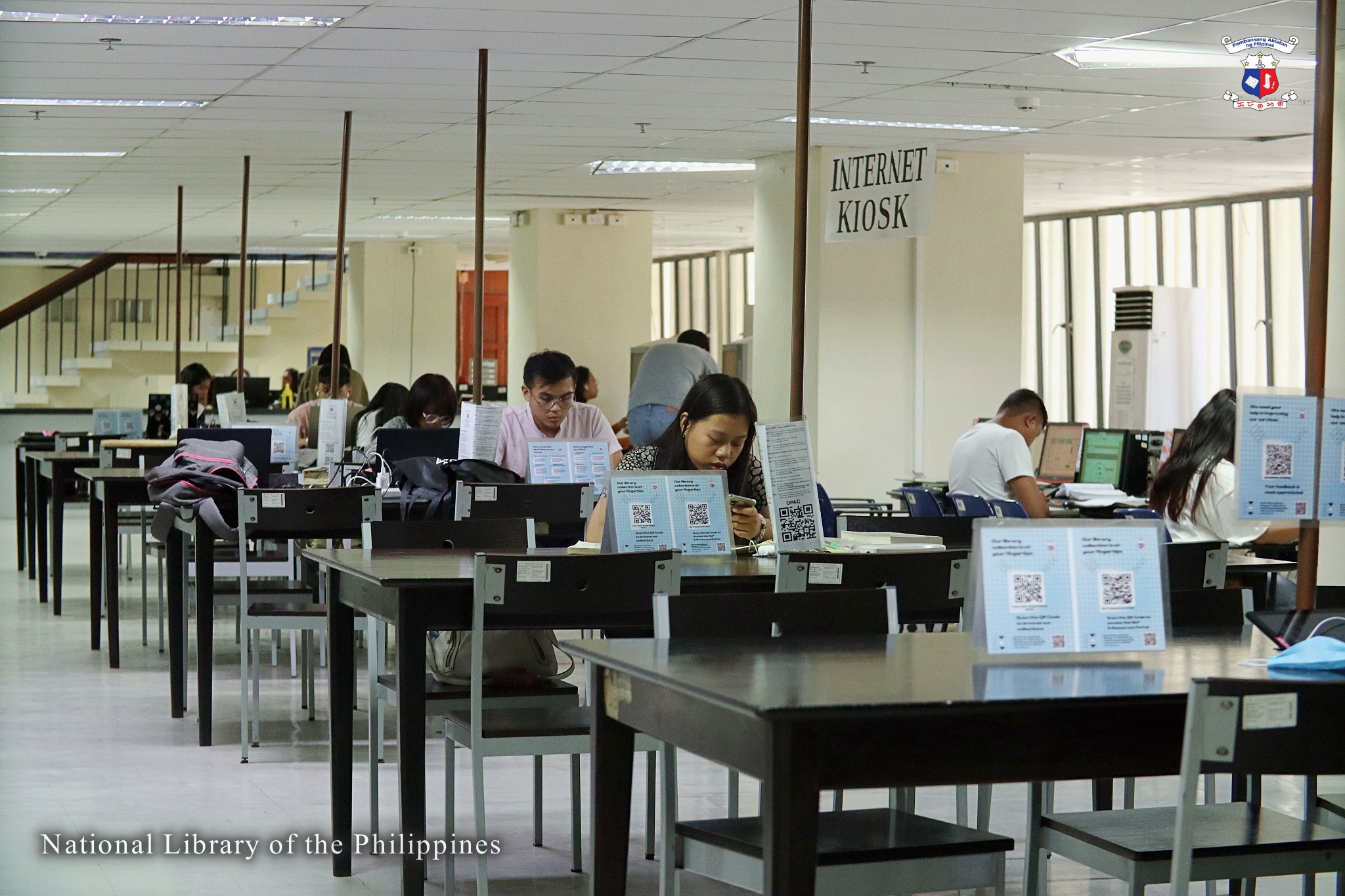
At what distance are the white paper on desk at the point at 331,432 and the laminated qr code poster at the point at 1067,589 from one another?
5.30 m

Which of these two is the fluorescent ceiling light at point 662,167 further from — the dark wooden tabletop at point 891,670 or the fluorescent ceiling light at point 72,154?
the dark wooden tabletop at point 891,670

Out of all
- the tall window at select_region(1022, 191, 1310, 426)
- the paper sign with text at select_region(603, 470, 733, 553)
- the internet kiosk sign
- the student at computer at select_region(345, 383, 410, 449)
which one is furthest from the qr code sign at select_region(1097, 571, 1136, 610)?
the tall window at select_region(1022, 191, 1310, 426)

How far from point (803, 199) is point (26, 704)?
3500 millimetres

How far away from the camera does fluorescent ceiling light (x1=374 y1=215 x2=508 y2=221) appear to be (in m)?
14.3

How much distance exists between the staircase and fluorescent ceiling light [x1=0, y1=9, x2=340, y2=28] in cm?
1174

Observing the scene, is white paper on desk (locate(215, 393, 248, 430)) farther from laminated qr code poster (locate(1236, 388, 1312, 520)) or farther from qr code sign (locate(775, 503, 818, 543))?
laminated qr code poster (locate(1236, 388, 1312, 520))

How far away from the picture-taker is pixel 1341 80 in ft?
21.3

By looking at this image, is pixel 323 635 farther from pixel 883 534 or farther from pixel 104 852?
pixel 883 534

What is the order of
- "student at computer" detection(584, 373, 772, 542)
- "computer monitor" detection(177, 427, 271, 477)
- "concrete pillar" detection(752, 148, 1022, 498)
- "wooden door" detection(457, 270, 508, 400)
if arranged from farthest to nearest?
"wooden door" detection(457, 270, 508, 400)
"concrete pillar" detection(752, 148, 1022, 498)
"computer monitor" detection(177, 427, 271, 477)
"student at computer" detection(584, 373, 772, 542)

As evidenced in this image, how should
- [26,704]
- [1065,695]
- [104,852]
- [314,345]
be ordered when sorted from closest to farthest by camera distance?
[1065,695] → [104,852] → [26,704] → [314,345]

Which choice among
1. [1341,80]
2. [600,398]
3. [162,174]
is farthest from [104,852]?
[600,398]

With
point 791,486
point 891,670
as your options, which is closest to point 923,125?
point 791,486

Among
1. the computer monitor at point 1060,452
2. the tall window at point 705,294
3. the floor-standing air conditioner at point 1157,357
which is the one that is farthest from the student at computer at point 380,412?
the tall window at point 705,294

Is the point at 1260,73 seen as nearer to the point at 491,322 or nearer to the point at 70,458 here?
the point at 70,458
